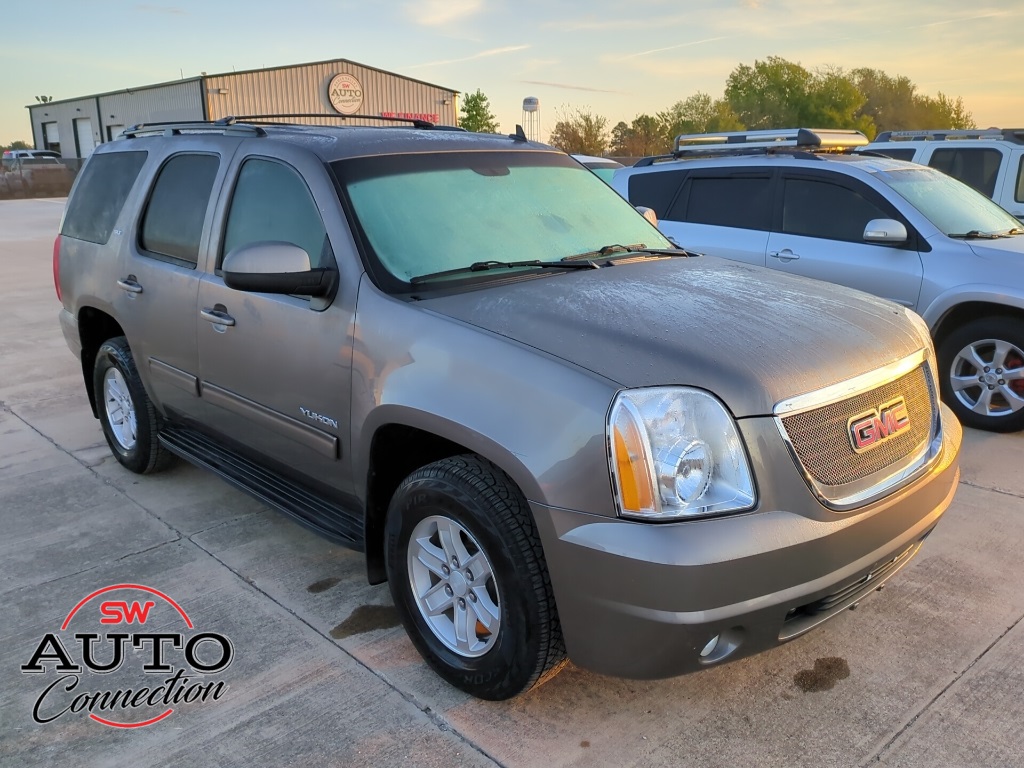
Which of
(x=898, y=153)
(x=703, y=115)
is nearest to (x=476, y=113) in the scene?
(x=703, y=115)

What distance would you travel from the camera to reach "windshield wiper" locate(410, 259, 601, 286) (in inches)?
120

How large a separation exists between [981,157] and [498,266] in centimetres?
792

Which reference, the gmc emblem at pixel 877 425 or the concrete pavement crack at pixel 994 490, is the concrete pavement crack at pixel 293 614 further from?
the concrete pavement crack at pixel 994 490

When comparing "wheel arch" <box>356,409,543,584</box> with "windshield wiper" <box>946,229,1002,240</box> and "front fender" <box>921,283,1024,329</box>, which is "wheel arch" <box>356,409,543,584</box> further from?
"windshield wiper" <box>946,229,1002,240</box>

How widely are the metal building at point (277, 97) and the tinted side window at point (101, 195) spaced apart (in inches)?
1369

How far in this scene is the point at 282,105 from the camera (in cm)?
4353

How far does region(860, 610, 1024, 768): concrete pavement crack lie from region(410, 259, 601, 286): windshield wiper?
1.94 metres

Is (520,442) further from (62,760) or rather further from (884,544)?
(62,760)

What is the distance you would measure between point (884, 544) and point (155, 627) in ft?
8.95

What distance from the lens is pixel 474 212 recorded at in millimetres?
3381

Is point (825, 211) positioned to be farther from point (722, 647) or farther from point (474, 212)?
point (722, 647)

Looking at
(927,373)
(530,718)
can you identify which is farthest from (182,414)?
(927,373)

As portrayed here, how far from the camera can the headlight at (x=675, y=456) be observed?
88.7 inches

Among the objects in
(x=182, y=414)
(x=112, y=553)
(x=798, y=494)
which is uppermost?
(x=798, y=494)
